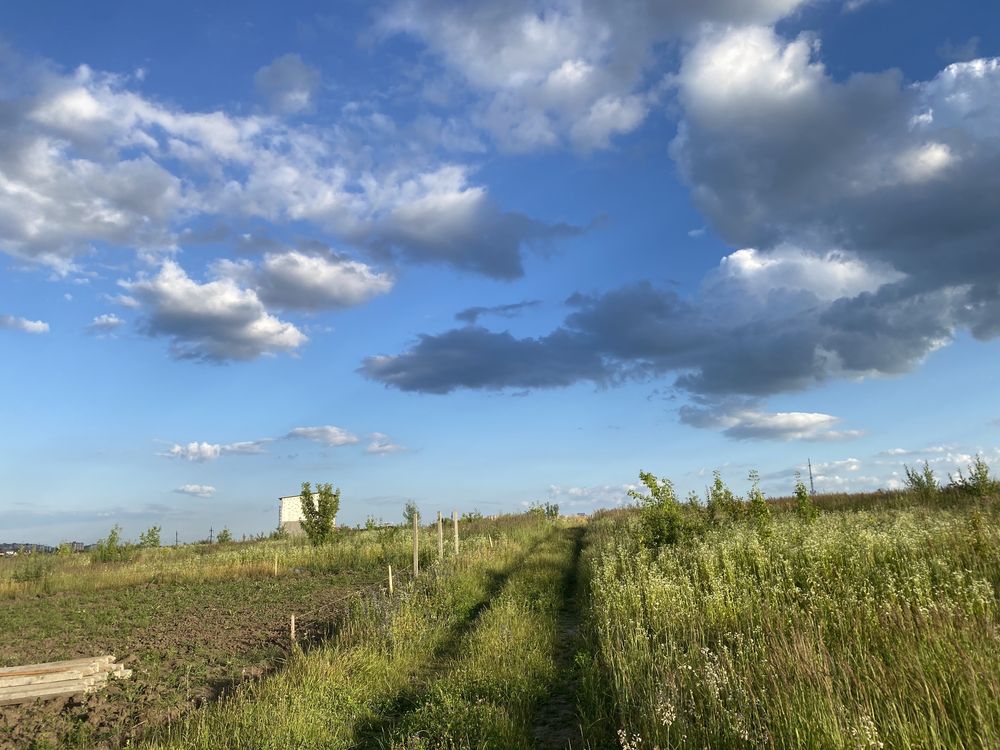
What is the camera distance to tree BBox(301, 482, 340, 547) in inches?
1400

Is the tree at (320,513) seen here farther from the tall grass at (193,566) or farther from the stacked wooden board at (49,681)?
the stacked wooden board at (49,681)

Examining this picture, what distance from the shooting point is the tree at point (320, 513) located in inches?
1400

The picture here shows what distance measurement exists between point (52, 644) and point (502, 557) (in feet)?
43.6

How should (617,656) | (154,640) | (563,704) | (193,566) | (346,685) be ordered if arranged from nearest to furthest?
A: 1. (617,656)
2. (563,704)
3. (346,685)
4. (154,640)
5. (193,566)

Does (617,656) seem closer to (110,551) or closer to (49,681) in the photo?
(49,681)

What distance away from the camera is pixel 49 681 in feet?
35.1

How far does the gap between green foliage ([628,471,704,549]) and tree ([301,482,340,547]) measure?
900 inches

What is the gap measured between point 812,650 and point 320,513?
33249 mm

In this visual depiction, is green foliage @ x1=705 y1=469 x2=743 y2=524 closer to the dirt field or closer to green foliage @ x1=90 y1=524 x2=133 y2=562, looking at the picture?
the dirt field

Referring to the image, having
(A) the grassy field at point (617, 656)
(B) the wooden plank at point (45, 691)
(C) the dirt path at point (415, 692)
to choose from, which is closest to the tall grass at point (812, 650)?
(A) the grassy field at point (617, 656)

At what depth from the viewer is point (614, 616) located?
1006 cm

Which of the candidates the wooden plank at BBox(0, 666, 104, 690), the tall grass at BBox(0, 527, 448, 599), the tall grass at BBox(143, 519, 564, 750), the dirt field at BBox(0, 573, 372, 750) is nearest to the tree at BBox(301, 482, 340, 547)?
the tall grass at BBox(0, 527, 448, 599)

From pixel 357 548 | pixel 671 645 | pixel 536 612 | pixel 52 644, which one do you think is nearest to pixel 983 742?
pixel 671 645

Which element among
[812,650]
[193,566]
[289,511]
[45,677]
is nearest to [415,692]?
[812,650]
